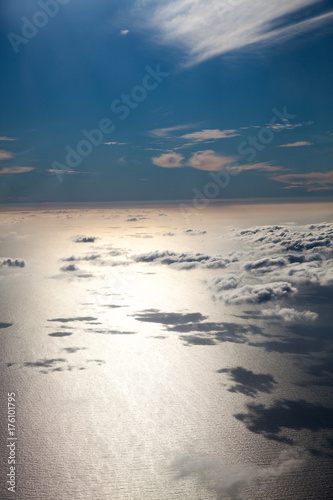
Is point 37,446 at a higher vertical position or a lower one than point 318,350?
higher

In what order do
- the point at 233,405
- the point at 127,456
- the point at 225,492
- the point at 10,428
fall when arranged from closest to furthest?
the point at 225,492
the point at 127,456
the point at 10,428
the point at 233,405

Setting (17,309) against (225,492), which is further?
(17,309)

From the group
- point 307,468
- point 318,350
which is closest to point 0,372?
point 307,468

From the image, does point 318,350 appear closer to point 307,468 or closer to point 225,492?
point 307,468

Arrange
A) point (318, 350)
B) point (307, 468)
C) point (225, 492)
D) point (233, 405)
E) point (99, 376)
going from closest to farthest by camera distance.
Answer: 1. point (225, 492)
2. point (307, 468)
3. point (233, 405)
4. point (99, 376)
5. point (318, 350)

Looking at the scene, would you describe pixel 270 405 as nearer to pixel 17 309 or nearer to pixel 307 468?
pixel 307 468

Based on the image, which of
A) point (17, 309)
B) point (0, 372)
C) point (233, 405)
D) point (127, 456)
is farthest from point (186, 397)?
point (17, 309)

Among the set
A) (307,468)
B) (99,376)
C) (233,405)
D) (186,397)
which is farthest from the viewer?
(99,376)

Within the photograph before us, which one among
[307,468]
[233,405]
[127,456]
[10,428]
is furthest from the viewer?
[233,405]

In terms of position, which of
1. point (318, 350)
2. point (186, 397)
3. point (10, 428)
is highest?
point (10, 428)
